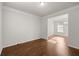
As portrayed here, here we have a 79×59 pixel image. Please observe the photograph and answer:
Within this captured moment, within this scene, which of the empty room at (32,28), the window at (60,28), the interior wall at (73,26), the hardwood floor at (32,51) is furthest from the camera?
the window at (60,28)

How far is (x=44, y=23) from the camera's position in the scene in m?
4.80

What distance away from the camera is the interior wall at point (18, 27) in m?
2.74

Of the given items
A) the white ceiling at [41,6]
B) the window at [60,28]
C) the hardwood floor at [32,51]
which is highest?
the white ceiling at [41,6]

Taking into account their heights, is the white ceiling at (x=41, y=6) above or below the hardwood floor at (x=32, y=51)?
above

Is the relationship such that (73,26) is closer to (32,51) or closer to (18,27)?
(32,51)

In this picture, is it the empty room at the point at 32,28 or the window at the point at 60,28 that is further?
the window at the point at 60,28

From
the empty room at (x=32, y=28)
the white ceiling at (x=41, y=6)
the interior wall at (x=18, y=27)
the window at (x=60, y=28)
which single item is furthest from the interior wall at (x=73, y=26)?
the window at (x=60, y=28)

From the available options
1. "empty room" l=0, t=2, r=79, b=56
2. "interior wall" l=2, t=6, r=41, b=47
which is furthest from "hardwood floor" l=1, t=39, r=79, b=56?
"interior wall" l=2, t=6, r=41, b=47

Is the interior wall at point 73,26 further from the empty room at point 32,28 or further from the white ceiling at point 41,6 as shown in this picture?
the white ceiling at point 41,6

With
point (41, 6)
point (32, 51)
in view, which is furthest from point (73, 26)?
point (32, 51)

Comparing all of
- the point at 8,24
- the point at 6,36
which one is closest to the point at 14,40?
the point at 6,36

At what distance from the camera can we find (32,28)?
14.3 ft

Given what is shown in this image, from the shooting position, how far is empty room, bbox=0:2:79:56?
2.36 metres

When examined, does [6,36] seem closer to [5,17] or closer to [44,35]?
[5,17]
